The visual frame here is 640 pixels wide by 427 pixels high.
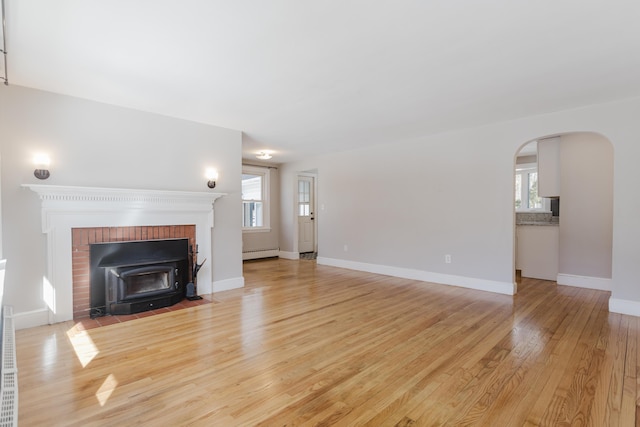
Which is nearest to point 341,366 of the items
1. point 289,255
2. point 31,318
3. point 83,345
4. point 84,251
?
point 83,345

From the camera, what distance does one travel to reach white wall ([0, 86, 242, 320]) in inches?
116

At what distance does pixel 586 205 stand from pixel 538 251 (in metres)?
0.95

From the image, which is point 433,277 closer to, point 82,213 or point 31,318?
point 82,213

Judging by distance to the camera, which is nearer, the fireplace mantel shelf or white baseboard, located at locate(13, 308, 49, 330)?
white baseboard, located at locate(13, 308, 49, 330)

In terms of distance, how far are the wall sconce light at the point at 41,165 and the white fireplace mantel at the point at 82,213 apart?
0.59ft

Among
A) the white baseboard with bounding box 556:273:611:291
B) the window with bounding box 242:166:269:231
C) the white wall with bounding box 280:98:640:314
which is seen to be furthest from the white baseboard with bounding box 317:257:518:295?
the window with bounding box 242:166:269:231

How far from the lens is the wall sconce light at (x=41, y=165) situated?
305 centimetres

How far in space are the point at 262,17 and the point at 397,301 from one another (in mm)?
3298

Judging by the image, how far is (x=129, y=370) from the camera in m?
2.20

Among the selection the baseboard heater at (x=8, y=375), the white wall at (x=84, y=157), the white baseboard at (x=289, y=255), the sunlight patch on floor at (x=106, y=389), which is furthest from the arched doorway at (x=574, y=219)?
the baseboard heater at (x=8, y=375)

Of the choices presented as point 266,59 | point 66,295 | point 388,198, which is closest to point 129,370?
point 66,295

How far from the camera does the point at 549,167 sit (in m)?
5.00

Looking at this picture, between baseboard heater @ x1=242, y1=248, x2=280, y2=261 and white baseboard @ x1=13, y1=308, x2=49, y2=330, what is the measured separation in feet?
13.1

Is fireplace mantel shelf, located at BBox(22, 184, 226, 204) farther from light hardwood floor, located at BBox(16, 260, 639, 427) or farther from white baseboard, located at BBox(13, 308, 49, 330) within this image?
light hardwood floor, located at BBox(16, 260, 639, 427)
